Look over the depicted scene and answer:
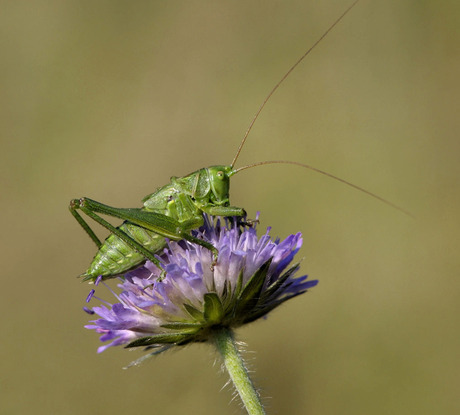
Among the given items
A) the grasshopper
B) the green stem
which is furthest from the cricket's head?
the green stem

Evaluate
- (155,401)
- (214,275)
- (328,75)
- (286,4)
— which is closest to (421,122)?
(328,75)

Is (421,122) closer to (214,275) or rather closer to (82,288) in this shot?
(82,288)

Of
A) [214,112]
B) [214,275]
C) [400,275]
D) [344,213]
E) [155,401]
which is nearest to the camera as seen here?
[214,275]

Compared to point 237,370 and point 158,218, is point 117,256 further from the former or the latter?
point 237,370

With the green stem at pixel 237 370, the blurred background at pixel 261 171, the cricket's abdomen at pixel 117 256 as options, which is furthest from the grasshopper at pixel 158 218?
the blurred background at pixel 261 171

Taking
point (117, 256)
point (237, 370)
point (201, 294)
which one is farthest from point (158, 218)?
point (237, 370)
